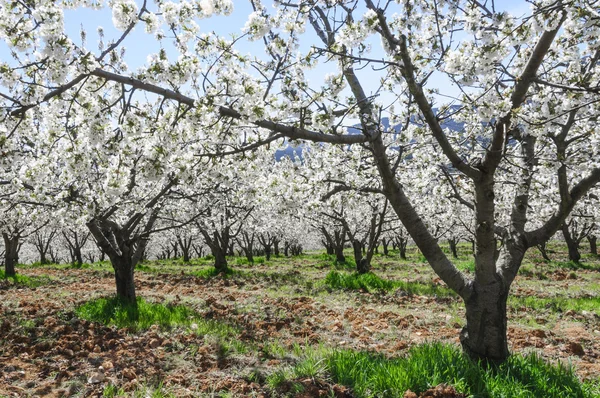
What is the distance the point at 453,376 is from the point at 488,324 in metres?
0.93

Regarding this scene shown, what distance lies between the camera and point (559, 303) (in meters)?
9.91

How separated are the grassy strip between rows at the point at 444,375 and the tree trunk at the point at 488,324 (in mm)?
177

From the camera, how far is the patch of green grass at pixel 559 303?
30.6 feet

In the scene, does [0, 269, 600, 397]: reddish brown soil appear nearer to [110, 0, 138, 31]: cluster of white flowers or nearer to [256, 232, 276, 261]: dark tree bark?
[110, 0, 138, 31]: cluster of white flowers

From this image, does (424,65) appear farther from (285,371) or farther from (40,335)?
(40,335)

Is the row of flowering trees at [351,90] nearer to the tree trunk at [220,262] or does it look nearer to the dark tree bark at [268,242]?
the tree trunk at [220,262]

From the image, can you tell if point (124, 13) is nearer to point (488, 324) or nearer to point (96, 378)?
point (96, 378)

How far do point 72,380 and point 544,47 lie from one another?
252 inches

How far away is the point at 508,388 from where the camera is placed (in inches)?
160

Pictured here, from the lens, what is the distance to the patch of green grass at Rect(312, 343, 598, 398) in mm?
4043

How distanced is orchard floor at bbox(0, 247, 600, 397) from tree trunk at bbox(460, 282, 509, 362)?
1.06 metres

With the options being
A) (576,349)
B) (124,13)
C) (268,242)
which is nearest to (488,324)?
(576,349)

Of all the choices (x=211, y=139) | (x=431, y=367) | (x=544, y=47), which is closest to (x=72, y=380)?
(x=211, y=139)

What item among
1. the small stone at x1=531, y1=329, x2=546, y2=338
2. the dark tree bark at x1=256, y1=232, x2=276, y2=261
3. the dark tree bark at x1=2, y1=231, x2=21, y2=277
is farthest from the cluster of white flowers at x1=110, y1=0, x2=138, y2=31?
the dark tree bark at x1=256, y1=232, x2=276, y2=261
